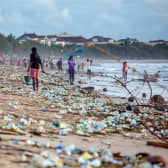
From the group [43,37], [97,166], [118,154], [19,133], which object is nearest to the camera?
[97,166]

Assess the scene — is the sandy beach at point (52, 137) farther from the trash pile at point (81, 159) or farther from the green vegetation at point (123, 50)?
the green vegetation at point (123, 50)

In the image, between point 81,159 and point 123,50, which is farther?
point 123,50

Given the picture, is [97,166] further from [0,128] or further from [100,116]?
[100,116]

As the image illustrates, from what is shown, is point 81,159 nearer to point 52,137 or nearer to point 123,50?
point 52,137

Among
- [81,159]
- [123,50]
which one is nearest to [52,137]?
[81,159]

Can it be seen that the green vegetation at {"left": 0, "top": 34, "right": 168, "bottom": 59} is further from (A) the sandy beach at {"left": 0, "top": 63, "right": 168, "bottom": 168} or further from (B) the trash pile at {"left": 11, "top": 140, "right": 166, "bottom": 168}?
(B) the trash pile at {"left": 11, "top": 140, "right": 166, "bottom": 168}

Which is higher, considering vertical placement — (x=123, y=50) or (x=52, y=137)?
(x=123, y=50)

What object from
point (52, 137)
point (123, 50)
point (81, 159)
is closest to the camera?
point (81, 159)

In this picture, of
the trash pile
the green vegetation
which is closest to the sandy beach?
the trash pile

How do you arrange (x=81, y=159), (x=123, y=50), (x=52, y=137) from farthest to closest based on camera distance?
(x=123, y=50) < (x=52, y=137) < (x=81, y=159)

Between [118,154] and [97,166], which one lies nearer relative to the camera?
[97,166]

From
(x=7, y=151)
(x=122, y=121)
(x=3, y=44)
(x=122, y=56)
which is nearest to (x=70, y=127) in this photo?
(x=122, y=121)

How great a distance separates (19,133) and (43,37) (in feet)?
362

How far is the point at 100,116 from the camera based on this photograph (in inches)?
237
